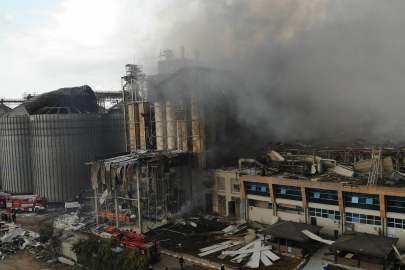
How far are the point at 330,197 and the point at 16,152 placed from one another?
40641 mm

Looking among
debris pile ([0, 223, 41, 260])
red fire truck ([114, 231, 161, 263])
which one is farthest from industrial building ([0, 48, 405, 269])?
debris pile ([0, 223, 41, 260])

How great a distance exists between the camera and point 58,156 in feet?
137

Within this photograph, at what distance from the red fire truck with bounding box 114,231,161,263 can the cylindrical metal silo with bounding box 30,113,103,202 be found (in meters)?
21.1

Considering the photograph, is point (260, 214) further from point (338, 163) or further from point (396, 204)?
point (396, 204)

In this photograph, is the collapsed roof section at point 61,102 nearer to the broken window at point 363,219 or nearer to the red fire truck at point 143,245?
the red fire truck at point 143,245

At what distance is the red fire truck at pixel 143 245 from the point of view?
22.0 meters

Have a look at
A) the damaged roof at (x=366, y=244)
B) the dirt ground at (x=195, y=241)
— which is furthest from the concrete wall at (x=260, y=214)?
the damaged roof at (x=366, y=244)

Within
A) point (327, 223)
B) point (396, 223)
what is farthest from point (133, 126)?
point (396, 223)

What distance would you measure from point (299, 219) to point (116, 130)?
3215 cm

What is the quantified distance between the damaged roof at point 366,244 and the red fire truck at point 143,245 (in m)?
12.3

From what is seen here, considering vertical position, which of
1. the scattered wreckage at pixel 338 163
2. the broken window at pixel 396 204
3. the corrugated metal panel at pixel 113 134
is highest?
the corrugated metal panel at pixel 113 134

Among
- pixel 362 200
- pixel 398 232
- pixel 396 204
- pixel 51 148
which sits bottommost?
pixel 398 232

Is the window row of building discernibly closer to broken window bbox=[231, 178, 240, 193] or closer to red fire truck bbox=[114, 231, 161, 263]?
broken window bbox=[231, 178, 240, 193]

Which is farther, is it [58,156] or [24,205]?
[58,156]
